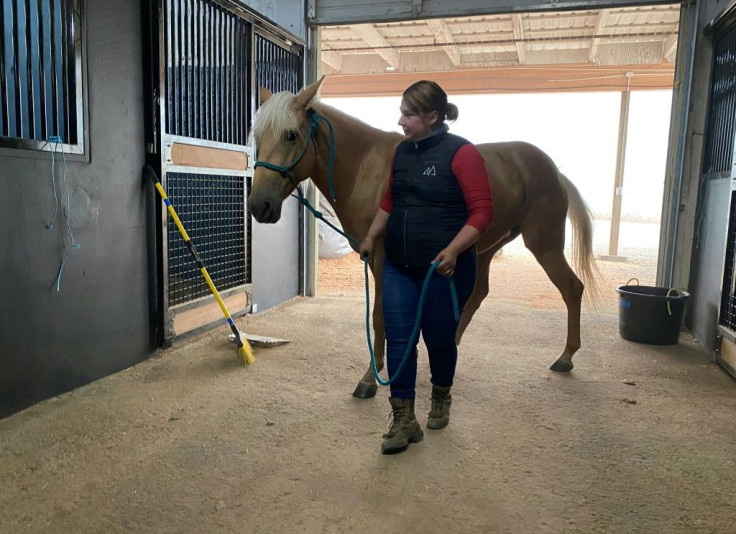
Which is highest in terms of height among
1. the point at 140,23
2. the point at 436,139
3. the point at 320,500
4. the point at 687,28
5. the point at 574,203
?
the point at 687,28

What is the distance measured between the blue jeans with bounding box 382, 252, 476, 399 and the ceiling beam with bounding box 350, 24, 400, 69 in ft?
13.3

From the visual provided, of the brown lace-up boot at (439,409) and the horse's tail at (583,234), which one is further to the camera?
the horse's tail at (583,234)

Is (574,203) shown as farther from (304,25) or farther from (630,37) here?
(630,37)

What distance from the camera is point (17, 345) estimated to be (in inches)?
81.0

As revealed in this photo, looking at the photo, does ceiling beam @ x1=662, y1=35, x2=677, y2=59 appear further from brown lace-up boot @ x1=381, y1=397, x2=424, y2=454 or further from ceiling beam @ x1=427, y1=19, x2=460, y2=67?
brown lace-up boot @ x1=381, y1=397, x2=424, y2=454

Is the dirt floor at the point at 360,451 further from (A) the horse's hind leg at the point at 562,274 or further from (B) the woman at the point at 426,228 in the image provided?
(B) the woman at the point at 426,228

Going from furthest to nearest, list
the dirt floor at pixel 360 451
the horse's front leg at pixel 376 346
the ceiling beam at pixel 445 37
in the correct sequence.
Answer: the ceiling beam at pixel 445 37 → the horse's front leg at pixel 376 346 → the dirt floor at pixel 360 451

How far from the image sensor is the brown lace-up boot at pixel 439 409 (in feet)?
6.71

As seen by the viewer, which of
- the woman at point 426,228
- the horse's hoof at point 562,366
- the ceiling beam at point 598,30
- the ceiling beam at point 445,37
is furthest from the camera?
Result: the ceiling beam at point 445,37

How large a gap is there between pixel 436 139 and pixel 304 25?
10.3 ft

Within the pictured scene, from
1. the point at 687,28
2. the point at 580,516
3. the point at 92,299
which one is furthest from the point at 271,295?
the point at 687,28

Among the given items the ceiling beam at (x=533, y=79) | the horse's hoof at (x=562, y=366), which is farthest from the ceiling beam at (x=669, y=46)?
the horse's hoof at (x=562, y=366)

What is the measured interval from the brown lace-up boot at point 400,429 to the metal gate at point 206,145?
1.59 metres

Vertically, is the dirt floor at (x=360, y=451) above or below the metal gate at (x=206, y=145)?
below
